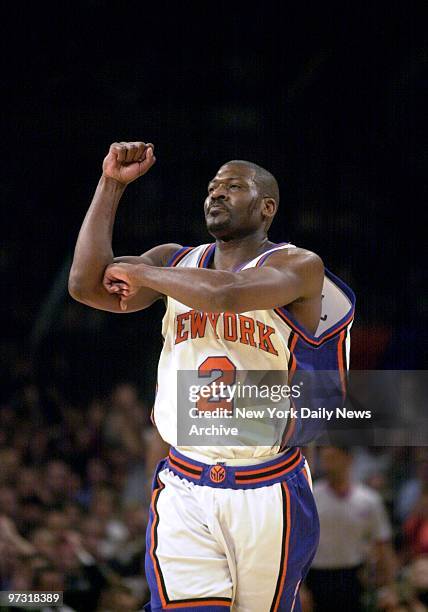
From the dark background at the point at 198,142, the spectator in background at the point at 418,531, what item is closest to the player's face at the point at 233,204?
the spectator in background at the point at 418,531

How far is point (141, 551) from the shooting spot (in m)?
6.80

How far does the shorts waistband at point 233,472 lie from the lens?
12.0ft

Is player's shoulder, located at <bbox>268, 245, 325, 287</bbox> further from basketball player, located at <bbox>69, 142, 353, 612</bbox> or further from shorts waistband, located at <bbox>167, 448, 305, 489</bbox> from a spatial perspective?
shorts waistband, located at <bbox>167, 448, 305, 489</bbox>

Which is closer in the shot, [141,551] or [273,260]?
[273,260]

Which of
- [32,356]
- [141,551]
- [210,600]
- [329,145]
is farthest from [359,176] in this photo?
[210,600]

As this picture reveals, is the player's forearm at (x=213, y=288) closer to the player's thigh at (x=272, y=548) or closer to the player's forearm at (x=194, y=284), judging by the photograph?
the player's forearm at (x=194, y=284)

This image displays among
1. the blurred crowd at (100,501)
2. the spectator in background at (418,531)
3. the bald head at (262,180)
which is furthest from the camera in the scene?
the spectator in background at (418,531)

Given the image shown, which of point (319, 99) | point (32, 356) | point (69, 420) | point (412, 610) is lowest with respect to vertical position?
point (412, 610)

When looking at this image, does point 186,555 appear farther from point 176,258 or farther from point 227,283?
point 176,258

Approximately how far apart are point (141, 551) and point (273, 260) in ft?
11.8

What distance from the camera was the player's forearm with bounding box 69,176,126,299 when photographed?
3.81 metres

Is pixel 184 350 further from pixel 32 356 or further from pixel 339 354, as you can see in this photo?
pixel 32 356

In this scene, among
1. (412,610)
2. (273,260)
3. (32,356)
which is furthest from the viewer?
(32,356)

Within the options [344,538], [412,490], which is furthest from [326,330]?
[412,490]
